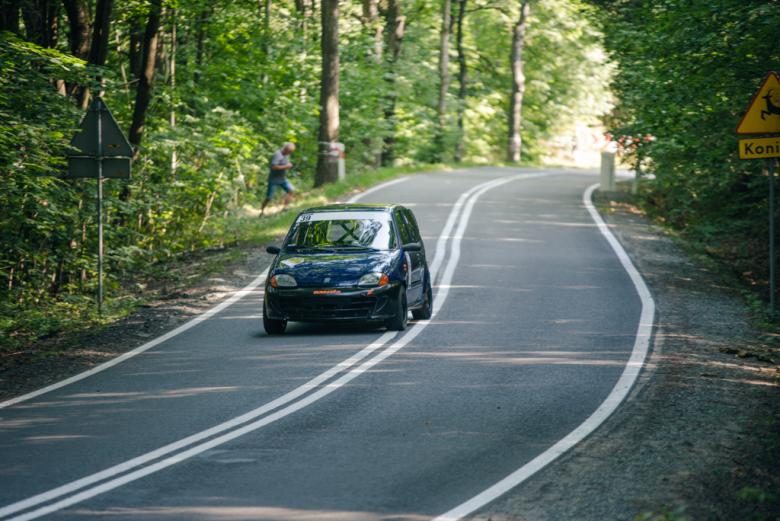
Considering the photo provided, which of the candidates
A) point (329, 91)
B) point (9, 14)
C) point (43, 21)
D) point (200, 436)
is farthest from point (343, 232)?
point (329, 91)

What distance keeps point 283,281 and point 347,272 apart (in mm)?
843

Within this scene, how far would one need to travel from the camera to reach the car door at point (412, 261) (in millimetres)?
10906

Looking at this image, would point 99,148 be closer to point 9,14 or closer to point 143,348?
point 143,348

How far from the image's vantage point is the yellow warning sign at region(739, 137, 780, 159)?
36.2 ft

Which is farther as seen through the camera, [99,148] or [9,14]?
[9,14]

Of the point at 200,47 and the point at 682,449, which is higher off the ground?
the point at 200,47

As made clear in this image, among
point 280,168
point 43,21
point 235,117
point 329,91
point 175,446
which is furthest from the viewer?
point 235,117

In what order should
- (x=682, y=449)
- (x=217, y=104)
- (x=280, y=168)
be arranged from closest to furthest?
1. (x=682, y=449)
2. (x=280, y=168)
3. (x=217, y=104)

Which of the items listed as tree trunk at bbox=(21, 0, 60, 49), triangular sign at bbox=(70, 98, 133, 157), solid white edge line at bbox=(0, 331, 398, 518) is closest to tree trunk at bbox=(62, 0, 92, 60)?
tree trunk at bbox=(21, 0, 60, 49)

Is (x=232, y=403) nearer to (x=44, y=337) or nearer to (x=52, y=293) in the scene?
(x=44, y=337)

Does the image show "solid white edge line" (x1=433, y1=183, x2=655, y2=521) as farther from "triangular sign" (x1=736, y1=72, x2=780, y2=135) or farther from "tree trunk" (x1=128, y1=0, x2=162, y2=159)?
"tree trunk" (x1=128, y1=0, x2=162, y2=159)

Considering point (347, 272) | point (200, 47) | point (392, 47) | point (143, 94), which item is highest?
point (392, 47)

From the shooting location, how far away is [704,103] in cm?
1470

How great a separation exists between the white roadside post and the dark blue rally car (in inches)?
658
